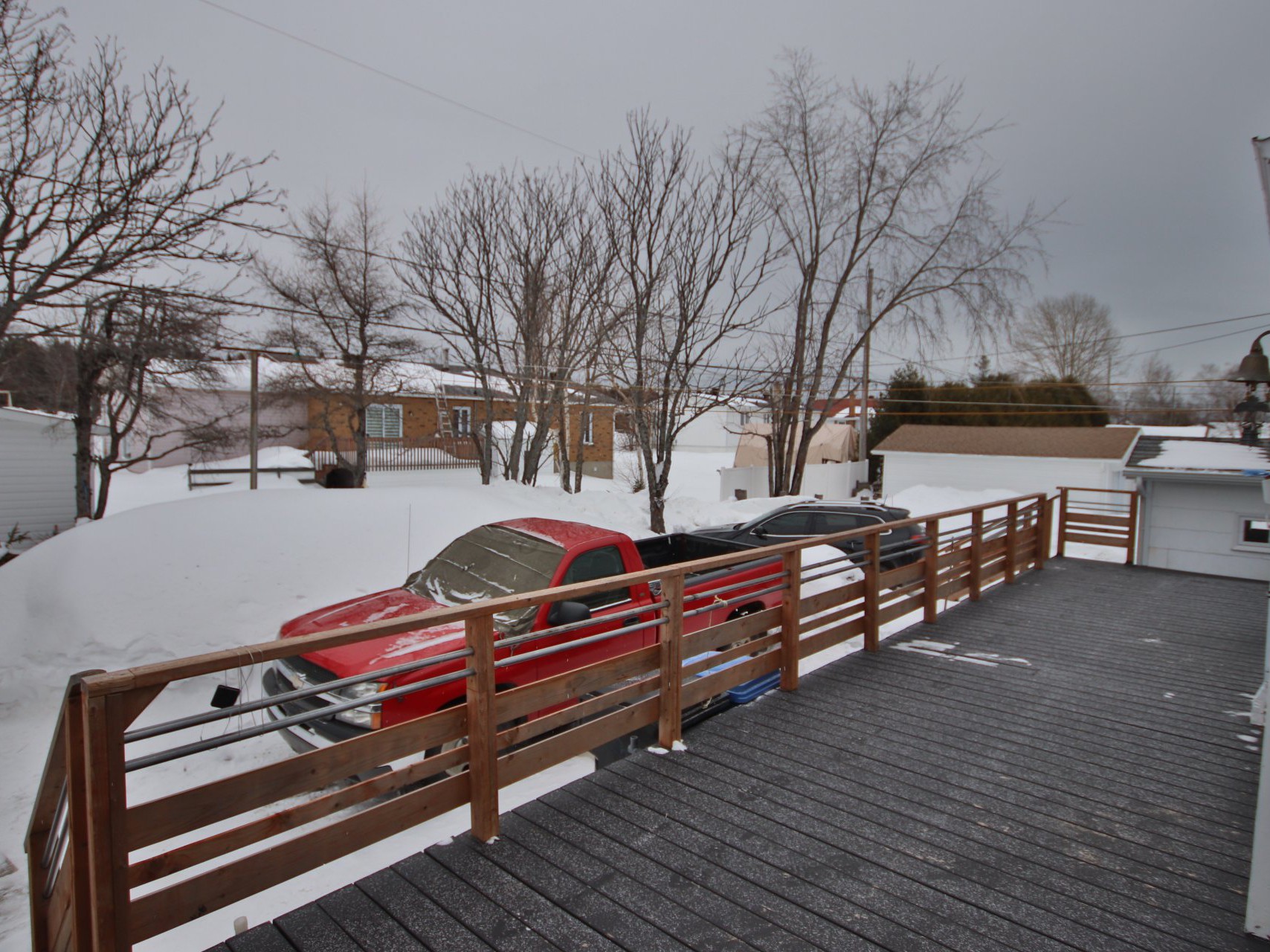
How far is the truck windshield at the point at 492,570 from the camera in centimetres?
512

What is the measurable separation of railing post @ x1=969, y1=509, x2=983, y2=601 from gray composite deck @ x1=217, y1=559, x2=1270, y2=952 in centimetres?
247

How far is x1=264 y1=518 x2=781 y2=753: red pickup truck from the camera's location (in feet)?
13.4

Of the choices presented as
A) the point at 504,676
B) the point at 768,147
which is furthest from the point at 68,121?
the point at 768,147

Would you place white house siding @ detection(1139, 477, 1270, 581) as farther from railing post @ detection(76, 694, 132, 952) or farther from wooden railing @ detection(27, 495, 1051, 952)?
railing post @ detection(76, 694, 132, 952)

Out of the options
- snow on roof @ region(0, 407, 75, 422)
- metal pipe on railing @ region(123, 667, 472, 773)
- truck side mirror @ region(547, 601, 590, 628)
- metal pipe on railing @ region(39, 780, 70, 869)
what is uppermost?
snow on roof @ region(0, 407, 75, 422)

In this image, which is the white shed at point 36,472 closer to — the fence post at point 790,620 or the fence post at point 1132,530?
the fence post at point 790,620

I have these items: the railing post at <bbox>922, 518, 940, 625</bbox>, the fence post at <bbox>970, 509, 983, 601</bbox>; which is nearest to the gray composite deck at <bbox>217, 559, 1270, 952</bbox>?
the railing post at <bbox>922, 518, 940, 625</bbox>

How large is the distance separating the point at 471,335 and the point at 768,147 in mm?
10613

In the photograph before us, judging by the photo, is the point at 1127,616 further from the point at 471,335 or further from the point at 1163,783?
the point at 471,335

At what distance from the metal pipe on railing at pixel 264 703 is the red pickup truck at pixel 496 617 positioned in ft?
2.56

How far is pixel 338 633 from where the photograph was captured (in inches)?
87.1

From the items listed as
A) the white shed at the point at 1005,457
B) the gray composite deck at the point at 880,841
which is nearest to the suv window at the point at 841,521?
the gray composite deck at the point at 880,841

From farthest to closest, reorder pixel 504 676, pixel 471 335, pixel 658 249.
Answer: pixel 471 335 → pixel 658 249 → pixel 504 676

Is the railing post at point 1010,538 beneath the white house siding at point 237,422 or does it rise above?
beneath
